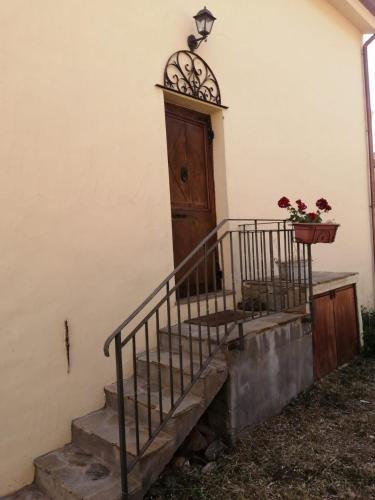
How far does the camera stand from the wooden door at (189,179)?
3924mm

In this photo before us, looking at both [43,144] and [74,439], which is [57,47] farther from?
[74,439]

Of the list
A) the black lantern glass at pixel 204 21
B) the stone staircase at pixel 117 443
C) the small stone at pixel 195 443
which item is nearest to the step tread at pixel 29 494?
the stone staircase at pixel 117 443

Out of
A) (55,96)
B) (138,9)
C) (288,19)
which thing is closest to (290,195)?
(288,19)

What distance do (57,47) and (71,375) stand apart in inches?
98.5

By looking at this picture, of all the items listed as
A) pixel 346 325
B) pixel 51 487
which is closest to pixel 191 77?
pixel 346 325

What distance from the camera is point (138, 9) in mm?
3447

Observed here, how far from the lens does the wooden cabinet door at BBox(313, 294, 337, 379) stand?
3924mm

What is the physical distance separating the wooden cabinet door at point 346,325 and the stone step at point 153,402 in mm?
2294

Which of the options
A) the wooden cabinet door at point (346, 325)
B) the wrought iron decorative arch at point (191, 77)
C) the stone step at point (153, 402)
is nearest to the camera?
the stone step at point (153, 402)

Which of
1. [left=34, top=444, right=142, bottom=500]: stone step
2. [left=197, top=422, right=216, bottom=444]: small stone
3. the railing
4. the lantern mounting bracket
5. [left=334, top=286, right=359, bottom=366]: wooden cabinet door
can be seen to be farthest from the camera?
[left=334, top=286, right=359, bottom=366]: wooden cabinet door

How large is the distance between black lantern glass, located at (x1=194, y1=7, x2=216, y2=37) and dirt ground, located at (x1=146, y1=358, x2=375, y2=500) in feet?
12.1

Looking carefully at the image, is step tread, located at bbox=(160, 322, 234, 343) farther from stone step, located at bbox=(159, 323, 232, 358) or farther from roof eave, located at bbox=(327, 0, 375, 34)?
roof eave, located at bbox=(327, 0, 375, 34)

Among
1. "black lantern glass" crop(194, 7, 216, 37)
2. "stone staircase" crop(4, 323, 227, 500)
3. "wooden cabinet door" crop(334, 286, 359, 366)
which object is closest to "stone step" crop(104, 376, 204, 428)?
"stone staircase" crop(4, 323, 227, 500)

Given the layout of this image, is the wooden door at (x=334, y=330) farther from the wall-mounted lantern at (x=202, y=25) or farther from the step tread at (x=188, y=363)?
the wall-mounted lantern at (x=202, y=25)
